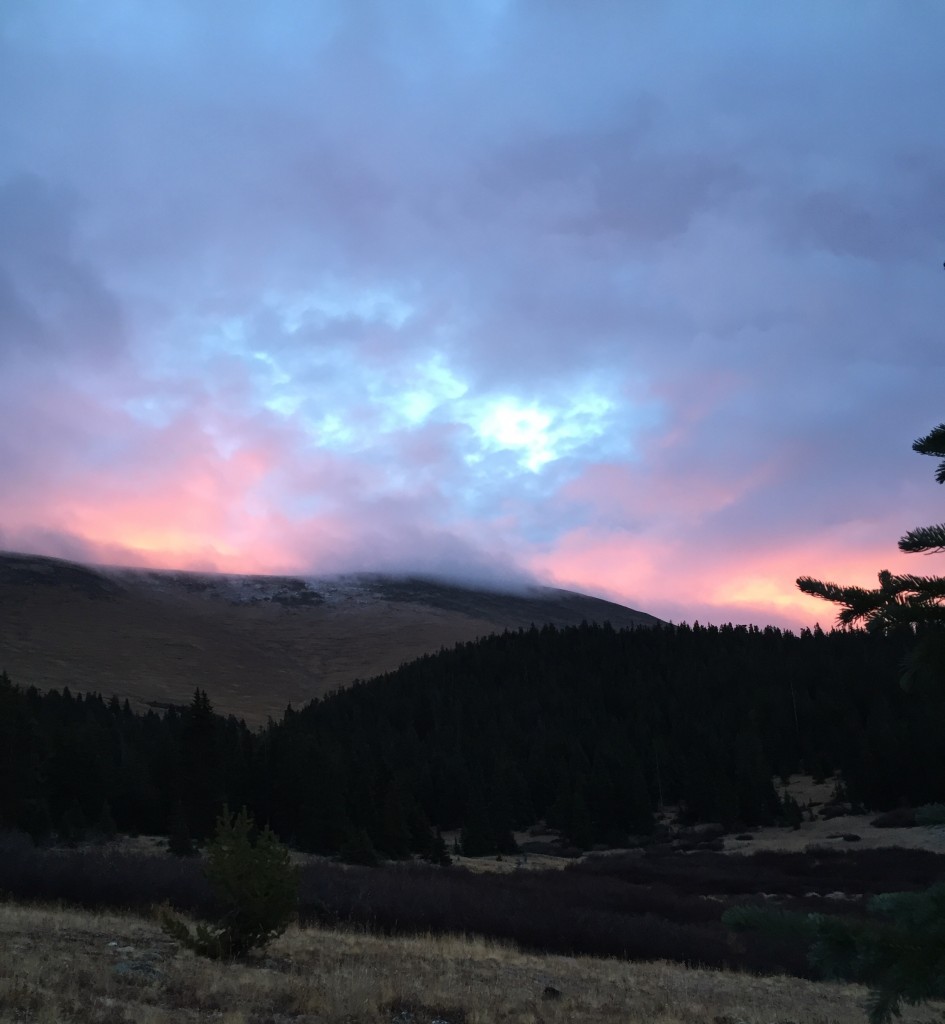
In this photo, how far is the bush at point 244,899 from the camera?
13.0m

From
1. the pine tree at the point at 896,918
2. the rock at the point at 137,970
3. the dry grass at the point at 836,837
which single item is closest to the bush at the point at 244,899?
the rock at the point at 137,970

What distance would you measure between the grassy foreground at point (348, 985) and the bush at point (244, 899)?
1.11 ft

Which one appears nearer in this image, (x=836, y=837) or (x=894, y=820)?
(x=836, y=837)

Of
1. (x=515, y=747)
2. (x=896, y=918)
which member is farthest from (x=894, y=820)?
(x=896, y=918)

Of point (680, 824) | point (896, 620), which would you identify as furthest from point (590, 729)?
point (896, 620)

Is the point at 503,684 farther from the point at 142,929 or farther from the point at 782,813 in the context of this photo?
the point at 142,929

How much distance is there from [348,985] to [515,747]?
86.8m

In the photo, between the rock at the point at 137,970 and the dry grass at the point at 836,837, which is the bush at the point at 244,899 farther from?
the dry grass at the point at 836,837

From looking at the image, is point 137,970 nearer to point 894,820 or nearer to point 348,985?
point 348,985

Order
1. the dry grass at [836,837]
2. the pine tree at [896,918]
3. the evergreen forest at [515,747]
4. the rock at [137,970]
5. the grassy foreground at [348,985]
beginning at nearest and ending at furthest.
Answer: the pine tree at [896,918] < the grassy foreground at [348,985] < the rock at [137,970] < the evergreen forest at [515,747] < the dry grass at [836,837]

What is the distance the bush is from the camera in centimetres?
1300

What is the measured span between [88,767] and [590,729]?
62643 millimetres

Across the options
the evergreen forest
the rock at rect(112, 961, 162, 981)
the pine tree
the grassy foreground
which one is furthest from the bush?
the pine tree

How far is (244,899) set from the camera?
13070 millimetres
